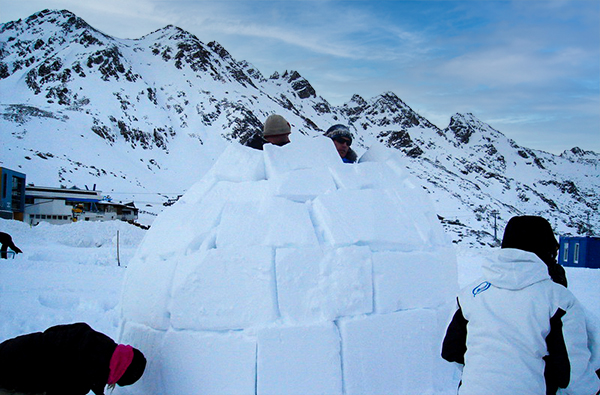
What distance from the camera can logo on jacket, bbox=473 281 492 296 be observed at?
1677 mm

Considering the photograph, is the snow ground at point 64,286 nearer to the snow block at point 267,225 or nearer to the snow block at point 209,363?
the snow block at point 209,363

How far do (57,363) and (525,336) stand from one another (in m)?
2.15

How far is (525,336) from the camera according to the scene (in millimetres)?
1523

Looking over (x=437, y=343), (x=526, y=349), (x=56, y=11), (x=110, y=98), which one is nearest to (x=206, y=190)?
(x=437, y=343)

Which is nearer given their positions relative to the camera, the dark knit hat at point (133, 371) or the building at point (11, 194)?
the dark knit hat at point (133, 371)

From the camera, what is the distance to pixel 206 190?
2.98 m

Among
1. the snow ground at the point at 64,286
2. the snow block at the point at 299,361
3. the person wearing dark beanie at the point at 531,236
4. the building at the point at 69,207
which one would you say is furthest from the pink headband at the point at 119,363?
the building at the point at 69,207

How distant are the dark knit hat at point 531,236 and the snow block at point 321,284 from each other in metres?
0.92

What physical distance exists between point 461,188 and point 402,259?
86.2 metres

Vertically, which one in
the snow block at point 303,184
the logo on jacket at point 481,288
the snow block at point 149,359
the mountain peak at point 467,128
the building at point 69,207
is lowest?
the building at point 69,207

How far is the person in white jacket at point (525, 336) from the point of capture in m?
1.50

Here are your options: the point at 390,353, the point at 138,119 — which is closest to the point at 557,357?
the point at 390,353

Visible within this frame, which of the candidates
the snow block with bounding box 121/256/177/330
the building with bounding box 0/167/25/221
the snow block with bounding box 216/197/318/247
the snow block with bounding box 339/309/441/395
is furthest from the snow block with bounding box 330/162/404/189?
the building with bounding box 0/167/25/221

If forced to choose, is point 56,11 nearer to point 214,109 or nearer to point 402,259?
point 214,109
